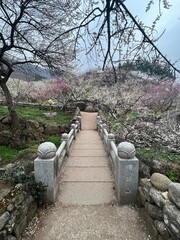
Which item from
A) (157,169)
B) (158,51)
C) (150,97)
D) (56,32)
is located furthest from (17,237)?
(150,97)

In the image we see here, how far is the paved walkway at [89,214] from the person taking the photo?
3.74 metres

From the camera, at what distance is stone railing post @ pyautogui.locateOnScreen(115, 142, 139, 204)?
4.55 metres

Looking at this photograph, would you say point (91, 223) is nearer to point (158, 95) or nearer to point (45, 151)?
point (45, 151)

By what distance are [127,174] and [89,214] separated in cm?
110

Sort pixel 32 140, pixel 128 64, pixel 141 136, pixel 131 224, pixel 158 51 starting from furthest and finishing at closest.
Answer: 1. pixel 32 140
2. pixel 141 136
3. pixel 131 224
4. pixel 128 64
5. pixel 158 51

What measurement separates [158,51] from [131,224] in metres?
3.03

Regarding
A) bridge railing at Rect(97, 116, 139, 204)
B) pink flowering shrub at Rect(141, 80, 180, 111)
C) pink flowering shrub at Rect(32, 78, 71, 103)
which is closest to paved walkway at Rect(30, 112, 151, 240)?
bridge railing at Rect(97, 116, 139, 204)

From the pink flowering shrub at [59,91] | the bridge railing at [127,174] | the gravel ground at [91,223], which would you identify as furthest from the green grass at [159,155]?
the pink flowering shrub at [59,91]

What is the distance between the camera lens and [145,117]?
14.7 m

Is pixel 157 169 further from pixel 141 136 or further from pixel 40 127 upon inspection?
pixel 40 127

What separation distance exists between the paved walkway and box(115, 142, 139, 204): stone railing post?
221 mm

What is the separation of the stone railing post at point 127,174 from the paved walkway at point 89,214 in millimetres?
221

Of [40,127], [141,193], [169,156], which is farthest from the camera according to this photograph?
[40,127]

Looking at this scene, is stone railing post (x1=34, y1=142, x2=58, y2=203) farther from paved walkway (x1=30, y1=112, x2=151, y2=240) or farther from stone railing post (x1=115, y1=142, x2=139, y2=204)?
→ stone railing post (x1=115, y1=142, x2=139, y2=204)
